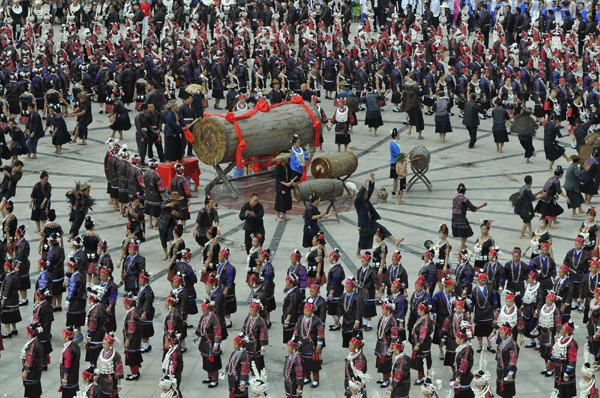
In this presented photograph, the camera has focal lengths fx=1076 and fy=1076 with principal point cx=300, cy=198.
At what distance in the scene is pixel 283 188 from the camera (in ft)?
81.1

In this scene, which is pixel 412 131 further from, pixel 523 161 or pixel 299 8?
pixel 299 8

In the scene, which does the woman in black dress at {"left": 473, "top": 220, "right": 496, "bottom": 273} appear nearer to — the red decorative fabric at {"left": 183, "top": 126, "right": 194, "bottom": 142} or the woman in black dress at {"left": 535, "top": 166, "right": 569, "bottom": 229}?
the woman in black dress at {"left": 535, "top": 166, "right": 569, "bottom": 229}

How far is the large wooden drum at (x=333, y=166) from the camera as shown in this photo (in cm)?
2553

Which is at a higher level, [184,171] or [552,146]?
[184,171]

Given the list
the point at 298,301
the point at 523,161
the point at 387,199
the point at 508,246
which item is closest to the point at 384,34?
the point at 523,161

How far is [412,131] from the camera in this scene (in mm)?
33906

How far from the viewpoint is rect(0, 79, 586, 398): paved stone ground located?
17.3 m

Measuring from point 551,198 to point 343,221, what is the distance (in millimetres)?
4794

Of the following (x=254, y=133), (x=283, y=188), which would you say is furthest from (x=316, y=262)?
(x=254, y=133)

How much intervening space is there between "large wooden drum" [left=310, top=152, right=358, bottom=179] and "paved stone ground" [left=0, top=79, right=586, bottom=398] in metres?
1.02

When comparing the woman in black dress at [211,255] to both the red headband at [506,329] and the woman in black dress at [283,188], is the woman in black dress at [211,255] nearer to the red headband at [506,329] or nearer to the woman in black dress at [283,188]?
the woman in black dress at [283,188]

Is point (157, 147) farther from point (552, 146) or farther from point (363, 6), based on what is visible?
point (363, 6)

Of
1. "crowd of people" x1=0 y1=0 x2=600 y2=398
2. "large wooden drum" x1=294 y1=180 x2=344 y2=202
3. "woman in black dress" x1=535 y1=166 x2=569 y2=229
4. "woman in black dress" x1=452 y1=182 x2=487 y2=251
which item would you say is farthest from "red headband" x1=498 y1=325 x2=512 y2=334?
"large wooden drum" x1=294 y1=180 x2=344 y2=202

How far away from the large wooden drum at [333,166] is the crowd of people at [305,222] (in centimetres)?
40
